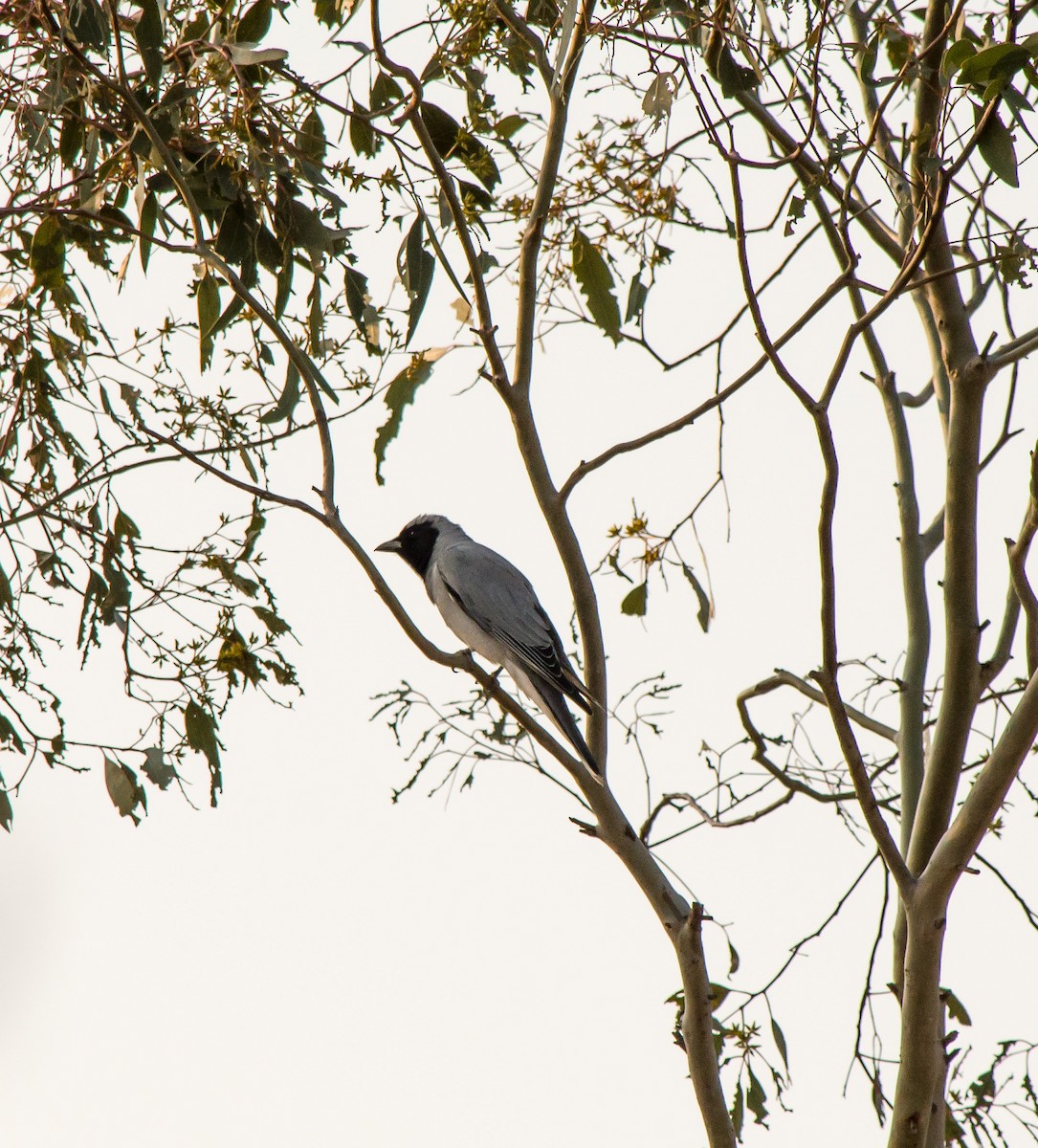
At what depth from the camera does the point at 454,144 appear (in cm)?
260

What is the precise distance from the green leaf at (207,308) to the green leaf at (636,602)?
3.71 feet

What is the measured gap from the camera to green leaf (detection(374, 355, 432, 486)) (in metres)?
2.83

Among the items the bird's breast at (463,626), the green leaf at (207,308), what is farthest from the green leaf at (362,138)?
the bird's breast at (463,626)

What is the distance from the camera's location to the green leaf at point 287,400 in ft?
9.02

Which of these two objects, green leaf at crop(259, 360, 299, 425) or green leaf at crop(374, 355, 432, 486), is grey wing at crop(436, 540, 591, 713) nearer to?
green leaf at crop(374, 355, 432, 486)

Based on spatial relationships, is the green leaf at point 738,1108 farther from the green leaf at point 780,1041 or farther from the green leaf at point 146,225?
the green leaf at point 146,225

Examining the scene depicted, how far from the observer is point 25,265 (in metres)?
2.90

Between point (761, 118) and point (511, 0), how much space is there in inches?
24.6

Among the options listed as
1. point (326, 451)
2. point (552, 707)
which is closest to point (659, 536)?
point (552, 707)

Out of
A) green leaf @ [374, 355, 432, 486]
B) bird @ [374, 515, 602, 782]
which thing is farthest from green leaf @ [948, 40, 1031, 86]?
bird @ [374, 515, 602, 782]

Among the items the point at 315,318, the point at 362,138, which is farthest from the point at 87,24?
the point at 315,318

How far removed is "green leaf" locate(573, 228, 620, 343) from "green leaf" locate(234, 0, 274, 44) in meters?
0.79

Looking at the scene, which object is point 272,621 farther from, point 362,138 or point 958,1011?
point 958,1011

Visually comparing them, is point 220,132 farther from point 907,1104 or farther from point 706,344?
point 907,1104
